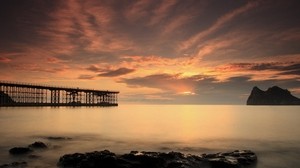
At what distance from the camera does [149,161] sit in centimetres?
1361

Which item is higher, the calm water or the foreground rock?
the foreground rock

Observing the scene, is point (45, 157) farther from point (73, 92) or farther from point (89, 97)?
point (89, 97)

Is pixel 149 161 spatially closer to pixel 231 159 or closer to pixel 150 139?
pixel 231 159

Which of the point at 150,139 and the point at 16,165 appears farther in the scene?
the point at 150,139

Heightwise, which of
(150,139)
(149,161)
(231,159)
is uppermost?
(149,161)

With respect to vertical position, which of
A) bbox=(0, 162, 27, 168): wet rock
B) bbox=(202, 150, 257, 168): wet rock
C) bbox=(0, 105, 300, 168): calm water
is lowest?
bbox=(0, 105, 300, 168): calm water

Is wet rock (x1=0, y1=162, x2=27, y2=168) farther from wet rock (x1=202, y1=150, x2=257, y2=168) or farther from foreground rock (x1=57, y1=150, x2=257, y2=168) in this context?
wet rock (x1=202, y1=150, x2=257, y2=168)

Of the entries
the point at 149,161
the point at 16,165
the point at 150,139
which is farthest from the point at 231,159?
the point at 150,139

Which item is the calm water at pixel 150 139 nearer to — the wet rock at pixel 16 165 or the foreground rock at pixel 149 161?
the wet rock at pixel 16 165

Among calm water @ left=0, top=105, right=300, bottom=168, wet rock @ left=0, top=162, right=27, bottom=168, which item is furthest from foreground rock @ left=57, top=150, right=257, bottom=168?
wet rock @ left=0, top=162, right=27, bottom=168

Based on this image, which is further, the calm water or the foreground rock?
the calm water

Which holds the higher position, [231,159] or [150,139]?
[231,159]

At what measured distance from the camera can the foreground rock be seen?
13164 millimetres

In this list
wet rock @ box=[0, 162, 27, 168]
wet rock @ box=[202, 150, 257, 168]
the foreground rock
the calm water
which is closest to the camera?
the foreground rock
